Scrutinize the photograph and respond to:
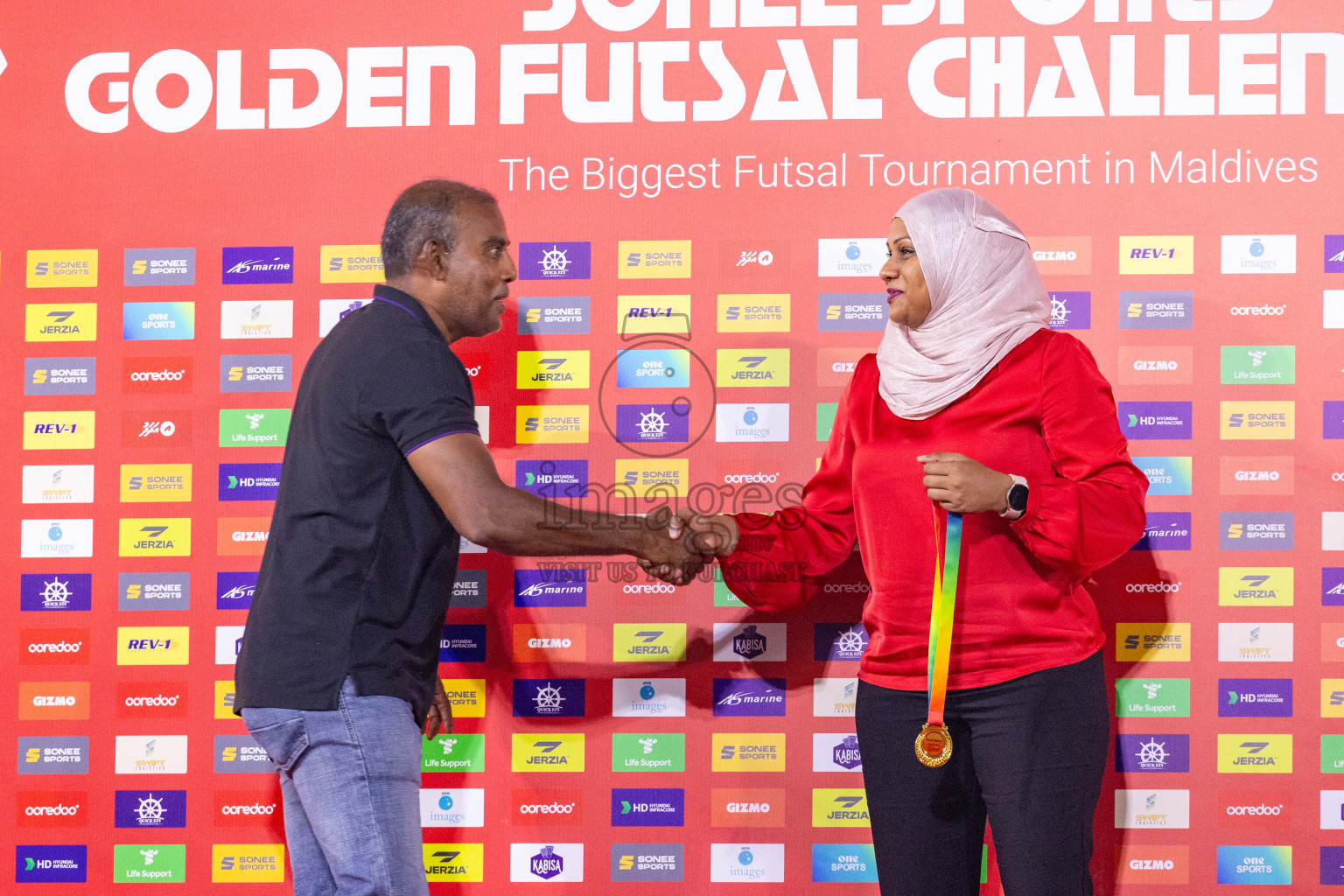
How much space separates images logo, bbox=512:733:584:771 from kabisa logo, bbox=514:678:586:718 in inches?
2.6

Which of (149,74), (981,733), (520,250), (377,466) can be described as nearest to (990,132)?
(520,250)

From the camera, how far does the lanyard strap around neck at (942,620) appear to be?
6.51 ft

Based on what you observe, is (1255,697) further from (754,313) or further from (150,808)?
(150,808)

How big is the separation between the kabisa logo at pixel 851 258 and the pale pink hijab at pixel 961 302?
624 millimetres

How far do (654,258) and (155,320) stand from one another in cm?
153

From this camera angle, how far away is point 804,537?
2.41 m

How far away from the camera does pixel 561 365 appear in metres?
2.84

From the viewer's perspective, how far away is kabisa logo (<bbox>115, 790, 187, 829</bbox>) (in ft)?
9.43

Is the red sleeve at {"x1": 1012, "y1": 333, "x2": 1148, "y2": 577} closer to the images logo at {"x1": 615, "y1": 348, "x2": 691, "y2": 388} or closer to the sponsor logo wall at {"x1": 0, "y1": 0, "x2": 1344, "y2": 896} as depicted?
the sponsor logo wall at {"x1": 0, "y1": 0, "x2": 1344, "y2": 896}

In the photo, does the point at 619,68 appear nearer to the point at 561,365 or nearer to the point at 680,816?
the point at 561,365

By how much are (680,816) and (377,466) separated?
4.98ft

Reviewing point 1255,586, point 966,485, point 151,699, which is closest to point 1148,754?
point 1255,586

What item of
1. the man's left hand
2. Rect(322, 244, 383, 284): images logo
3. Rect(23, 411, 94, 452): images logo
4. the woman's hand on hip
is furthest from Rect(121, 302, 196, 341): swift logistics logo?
the woman's hand on hip

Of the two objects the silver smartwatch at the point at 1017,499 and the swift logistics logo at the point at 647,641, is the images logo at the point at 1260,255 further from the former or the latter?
the swift logistics logo at the point at 647,641
